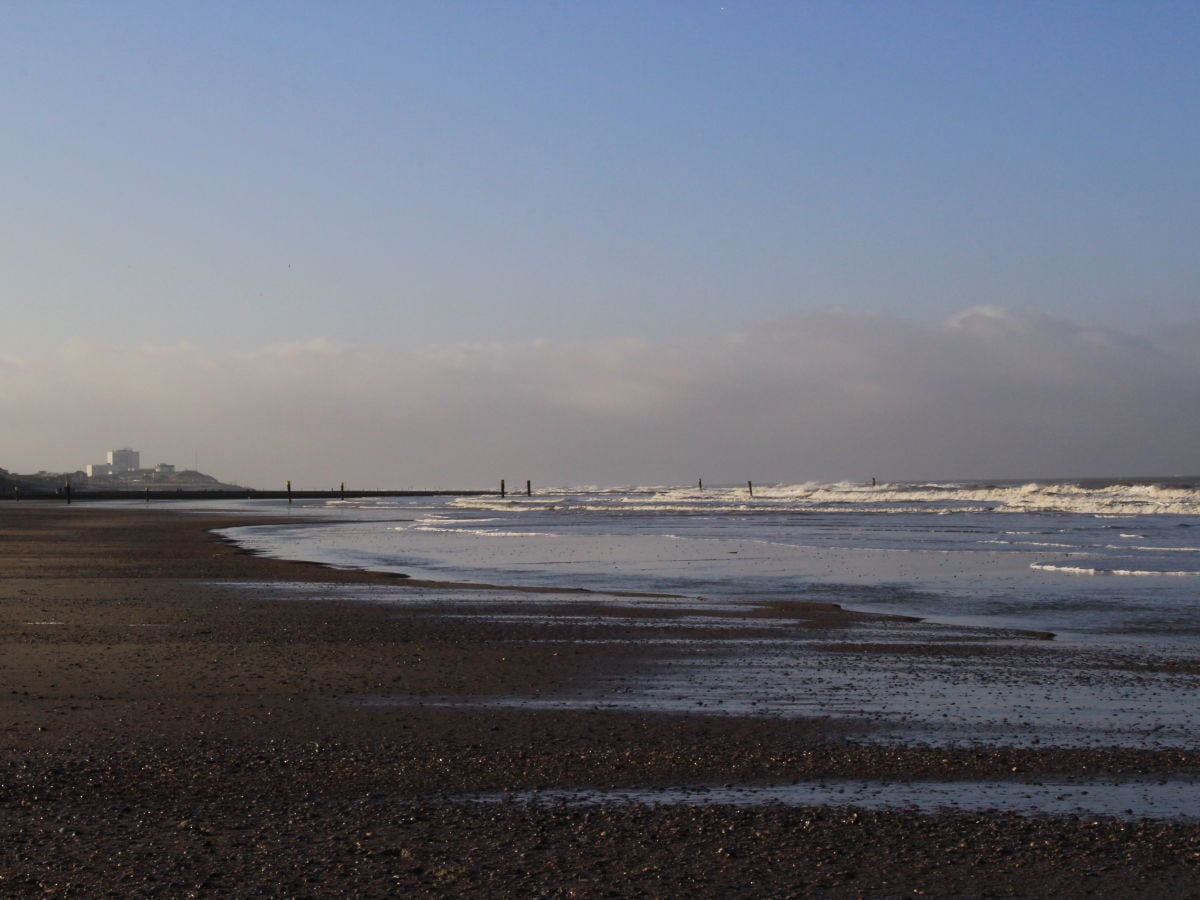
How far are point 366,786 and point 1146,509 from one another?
55593 millimetres

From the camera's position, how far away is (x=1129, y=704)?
946cm

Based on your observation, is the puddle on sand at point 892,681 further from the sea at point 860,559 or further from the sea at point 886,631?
the sea at point 860,559

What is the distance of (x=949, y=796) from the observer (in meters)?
6.74

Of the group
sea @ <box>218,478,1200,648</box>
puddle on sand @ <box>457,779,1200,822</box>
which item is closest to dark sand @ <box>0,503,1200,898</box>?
puddle on sand @ <box>457,779,1200,822</box>

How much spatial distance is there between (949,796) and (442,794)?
2.95 metres

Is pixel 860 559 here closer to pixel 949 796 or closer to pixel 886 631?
pixel 886 631

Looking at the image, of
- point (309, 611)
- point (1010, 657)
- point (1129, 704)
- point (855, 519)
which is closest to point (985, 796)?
point (1129, 704)

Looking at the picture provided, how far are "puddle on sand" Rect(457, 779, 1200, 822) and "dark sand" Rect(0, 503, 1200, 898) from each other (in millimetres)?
167

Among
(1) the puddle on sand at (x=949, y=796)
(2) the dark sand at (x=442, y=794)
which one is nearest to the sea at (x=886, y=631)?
(1) the puddle on sand at (x=949, y=796)

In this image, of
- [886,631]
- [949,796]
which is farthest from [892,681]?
[949,796]

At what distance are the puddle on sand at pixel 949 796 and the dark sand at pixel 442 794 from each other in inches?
6.6

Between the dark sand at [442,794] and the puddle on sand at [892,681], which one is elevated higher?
the dark sand at [442,794]

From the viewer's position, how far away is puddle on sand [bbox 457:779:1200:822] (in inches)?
255

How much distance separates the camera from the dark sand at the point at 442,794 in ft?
17.5
